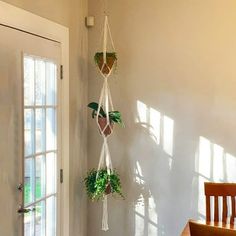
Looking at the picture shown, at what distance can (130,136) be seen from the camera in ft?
12.5

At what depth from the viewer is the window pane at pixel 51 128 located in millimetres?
3078

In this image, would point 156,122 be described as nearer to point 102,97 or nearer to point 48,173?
point 102,97

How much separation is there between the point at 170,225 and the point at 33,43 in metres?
2.09

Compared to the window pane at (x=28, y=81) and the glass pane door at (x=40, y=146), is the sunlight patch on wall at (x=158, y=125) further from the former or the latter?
the window pane at (x=28, y=81)

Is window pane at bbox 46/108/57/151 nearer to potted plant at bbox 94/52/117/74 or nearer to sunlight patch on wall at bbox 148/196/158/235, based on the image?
potted plant at bbox 94/52/117/74

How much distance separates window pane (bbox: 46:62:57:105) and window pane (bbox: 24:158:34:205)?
0.53 m

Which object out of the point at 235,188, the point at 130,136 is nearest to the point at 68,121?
the point at 130,136

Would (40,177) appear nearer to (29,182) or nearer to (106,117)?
(29,182)

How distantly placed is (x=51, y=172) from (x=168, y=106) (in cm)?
125

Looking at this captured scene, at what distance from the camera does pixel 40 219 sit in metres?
2.98

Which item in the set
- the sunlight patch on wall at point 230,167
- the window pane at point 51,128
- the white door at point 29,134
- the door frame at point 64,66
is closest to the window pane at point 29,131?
the white door at point 29,134

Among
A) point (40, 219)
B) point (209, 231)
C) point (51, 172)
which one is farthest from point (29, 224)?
point (209, 231)

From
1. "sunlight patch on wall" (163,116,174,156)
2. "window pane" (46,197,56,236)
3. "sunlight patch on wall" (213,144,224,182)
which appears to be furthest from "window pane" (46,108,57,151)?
"sunlight patch on wall" (213,144,224,182)

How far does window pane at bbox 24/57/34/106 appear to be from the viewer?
8.86 ft
